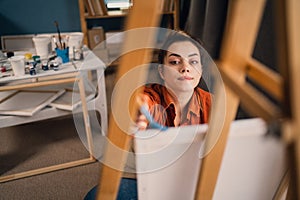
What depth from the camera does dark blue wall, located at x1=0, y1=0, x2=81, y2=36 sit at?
2928 millimetres

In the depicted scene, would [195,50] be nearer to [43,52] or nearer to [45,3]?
[43,52]

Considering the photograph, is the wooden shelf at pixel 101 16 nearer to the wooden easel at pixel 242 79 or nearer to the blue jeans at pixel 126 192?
the blue jeans at pixel 126 192

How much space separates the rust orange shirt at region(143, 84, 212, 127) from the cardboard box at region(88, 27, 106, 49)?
1996 mm

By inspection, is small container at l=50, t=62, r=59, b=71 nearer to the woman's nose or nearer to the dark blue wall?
the woman's nose

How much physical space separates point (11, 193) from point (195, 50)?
4.28ft

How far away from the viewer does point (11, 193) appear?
1518 mm

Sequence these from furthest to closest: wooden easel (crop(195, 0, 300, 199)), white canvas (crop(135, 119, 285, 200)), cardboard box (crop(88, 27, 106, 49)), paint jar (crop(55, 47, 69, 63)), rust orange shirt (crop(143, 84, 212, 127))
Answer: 1. cardboard box (crop(88, 27, 106, 49))
2. paint jar (crop(55, 47, 69, 63))
3. rust orange shirt (crop(143, 84, 212, 127))
4. white canvas (crop(135, 119, 285, 200))
5. wooden easel (crop(195, 0, 300, 199))

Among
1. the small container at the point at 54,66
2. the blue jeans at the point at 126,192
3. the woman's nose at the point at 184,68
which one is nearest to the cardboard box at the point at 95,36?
the small container at the point at 54,66

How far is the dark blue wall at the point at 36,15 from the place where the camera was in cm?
293

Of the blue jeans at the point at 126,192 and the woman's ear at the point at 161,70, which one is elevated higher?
the woman's ear at the point at 161,70

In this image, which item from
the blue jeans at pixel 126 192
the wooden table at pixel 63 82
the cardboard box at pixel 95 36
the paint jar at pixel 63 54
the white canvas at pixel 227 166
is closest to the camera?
the white canvas at pixel 227 166

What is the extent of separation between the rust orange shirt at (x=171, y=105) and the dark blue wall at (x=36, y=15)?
232 cm

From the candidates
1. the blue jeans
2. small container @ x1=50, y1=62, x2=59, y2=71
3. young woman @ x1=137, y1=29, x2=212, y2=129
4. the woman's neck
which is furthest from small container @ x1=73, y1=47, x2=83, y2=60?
the blue jeans

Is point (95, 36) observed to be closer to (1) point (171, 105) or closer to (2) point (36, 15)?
(2) point (36, 15)
